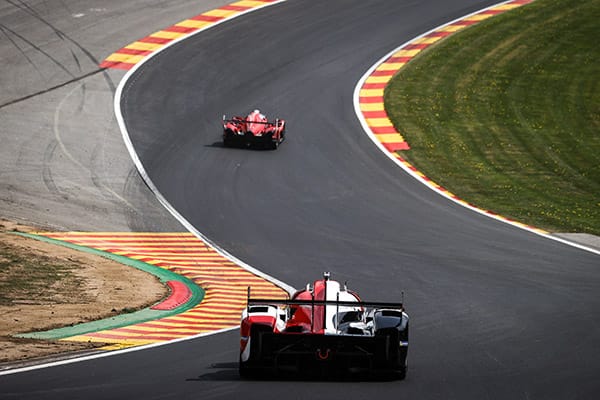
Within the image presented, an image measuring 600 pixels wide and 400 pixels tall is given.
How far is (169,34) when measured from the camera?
41.3 m

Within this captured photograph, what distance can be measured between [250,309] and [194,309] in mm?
5335

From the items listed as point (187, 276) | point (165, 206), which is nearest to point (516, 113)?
point (165, 206)

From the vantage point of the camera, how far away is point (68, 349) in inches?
566

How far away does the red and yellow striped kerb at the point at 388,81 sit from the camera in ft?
101

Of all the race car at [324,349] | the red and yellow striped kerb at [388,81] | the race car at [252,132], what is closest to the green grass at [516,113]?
the red and yellow striped kerb at [388,81]

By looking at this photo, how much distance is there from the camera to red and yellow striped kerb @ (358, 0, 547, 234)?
3073 cm

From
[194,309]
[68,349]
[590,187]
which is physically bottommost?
[590,187]

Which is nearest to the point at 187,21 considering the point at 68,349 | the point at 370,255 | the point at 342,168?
the point at 342,168

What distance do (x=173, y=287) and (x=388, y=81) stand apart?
20.1m

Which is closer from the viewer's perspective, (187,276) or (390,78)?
(187,276)

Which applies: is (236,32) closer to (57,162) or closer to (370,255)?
(57,162)

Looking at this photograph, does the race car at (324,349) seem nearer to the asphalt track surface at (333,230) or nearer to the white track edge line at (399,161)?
the asphalt track surface at (333,230)

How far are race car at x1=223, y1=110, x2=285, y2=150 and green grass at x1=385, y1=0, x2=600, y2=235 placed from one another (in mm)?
4074

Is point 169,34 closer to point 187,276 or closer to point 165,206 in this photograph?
point 165,206
